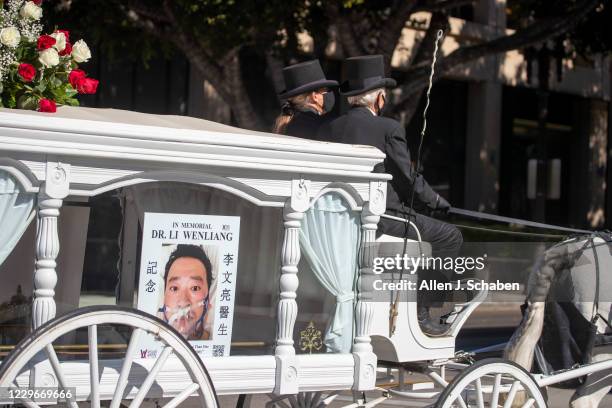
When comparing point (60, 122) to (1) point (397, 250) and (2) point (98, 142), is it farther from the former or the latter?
(1) point (397, 250)

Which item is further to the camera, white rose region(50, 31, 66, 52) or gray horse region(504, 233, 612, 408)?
gray horse region(504, 233, 612, 408)

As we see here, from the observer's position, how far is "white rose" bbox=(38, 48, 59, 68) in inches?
179

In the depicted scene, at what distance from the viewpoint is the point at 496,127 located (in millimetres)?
23000

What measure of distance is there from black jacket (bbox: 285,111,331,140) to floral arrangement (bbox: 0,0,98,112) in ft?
5.66

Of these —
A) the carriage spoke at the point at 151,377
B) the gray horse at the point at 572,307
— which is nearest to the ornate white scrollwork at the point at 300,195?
the carriage spoke at the point at 151,377

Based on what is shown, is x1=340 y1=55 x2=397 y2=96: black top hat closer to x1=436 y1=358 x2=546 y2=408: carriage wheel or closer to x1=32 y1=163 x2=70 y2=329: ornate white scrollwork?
x1=436 y1=358 x2=546 y2=408: carriage wheel

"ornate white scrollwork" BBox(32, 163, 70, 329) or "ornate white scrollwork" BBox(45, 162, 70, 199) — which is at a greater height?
"ornate white scrollwork" BBox(45, 162, 70, 199)

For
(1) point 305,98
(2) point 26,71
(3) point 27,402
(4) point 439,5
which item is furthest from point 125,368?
(4) point 439,5

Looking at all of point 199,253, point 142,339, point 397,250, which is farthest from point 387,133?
point 142,339

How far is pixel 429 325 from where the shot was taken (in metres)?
5.41

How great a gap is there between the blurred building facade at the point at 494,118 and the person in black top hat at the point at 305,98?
11.3m

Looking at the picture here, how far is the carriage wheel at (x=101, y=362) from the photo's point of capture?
12.3ft

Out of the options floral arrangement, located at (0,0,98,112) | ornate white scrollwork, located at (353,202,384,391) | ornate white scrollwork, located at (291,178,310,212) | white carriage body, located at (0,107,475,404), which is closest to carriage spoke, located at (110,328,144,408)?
white carriage body, located at (0,107,475,404)

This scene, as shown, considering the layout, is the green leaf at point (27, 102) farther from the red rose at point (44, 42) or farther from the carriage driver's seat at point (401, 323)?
the carriage driver's seat at point (401, 323)
